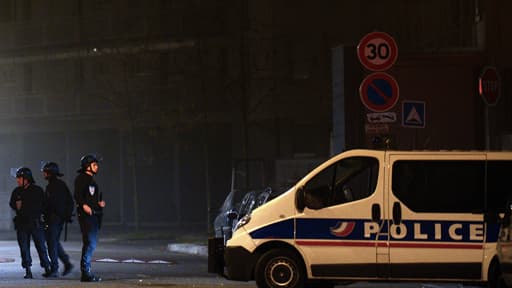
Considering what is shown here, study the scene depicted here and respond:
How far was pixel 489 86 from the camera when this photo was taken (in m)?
18.2

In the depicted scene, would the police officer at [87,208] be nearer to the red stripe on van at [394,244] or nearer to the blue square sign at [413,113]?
the red stripe on van at [394,244]

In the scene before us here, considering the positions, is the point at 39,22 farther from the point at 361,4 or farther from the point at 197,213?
the point at 361,4

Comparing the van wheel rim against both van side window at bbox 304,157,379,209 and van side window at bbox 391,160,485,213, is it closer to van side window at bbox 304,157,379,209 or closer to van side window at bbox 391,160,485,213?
van side window at bbox 304,157,379,209

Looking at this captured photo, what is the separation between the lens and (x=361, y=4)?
105ft

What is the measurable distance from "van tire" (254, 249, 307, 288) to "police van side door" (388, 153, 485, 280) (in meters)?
1.10

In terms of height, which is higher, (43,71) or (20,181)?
(43,71)

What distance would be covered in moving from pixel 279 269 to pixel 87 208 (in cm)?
341

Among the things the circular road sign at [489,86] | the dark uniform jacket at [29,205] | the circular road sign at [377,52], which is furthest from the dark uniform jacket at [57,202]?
the circular road sign at [489,86]

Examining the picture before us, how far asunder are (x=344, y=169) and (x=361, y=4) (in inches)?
811

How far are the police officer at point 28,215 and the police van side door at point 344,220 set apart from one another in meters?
5.46

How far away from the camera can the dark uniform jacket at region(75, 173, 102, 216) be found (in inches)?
559

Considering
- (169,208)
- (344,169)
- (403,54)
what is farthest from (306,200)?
(169,208)

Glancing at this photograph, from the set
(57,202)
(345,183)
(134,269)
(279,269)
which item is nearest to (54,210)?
(57,202)

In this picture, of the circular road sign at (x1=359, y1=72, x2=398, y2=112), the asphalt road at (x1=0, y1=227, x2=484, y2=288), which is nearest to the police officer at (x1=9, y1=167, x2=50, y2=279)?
the asphalt road at (x1=0, y1=227, x2=484, y2=288)
